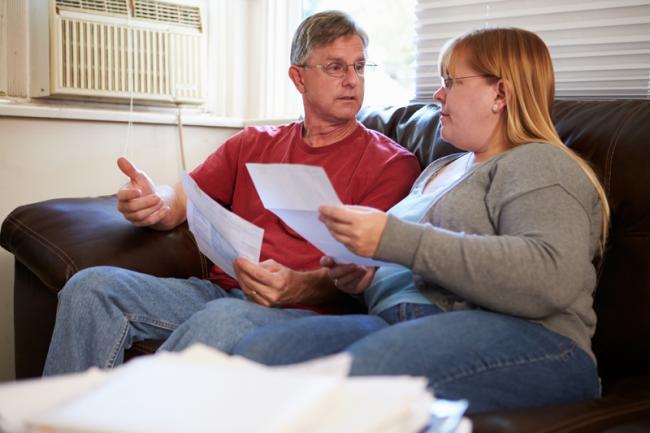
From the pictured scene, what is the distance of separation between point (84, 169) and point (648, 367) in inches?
69.0

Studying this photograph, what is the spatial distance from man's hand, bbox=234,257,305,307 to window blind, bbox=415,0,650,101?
3.12ft

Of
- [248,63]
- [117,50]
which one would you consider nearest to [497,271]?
[117,50]

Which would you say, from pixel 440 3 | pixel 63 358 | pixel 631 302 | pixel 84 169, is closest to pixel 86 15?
pixel 84 169

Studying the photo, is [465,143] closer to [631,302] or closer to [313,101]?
[631,302]

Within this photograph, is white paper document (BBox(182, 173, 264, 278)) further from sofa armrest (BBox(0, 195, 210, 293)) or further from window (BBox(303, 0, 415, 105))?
window (BBox(303, 0, 415, 105))

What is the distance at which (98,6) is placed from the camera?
7.46 feet

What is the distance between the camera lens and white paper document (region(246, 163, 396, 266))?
1.09 meters

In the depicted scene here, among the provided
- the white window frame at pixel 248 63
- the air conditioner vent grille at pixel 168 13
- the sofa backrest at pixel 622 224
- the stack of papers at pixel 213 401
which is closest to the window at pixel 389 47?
the white window frame at pixel 248 63

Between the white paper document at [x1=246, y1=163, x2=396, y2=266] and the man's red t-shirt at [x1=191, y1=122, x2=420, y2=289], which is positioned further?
the man's red t-shirt at [x1=191, y1=122, x2=420, y2=289]

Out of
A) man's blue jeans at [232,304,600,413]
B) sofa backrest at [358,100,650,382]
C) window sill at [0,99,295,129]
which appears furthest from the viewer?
window sill at [0,99,295,129]

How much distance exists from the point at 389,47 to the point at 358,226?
4.93 feet

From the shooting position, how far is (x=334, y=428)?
61 centimetres

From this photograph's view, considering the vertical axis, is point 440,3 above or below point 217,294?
above

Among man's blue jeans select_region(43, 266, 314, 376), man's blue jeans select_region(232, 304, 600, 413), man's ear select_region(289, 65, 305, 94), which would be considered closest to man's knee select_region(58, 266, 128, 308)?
man's blue jeans select_region(43, 266, 314, 376)
